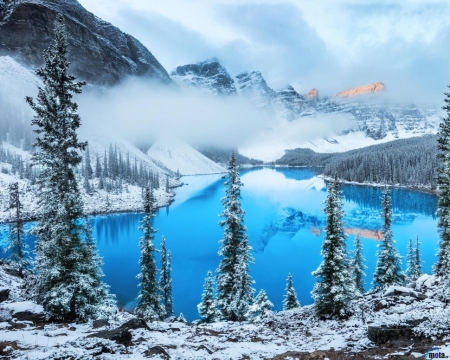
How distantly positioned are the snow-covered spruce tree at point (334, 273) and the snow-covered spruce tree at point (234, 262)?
7.59m

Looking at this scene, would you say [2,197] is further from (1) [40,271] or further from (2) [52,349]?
(2) [52,349]

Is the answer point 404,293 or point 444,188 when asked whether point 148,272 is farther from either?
point 444,188

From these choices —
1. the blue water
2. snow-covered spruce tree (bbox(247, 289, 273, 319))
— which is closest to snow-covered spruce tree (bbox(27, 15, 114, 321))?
snow-covered spruce tree (bbox(247, 289, 273, 319))

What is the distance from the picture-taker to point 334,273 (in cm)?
2075

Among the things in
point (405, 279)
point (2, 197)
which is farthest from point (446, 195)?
point (2, 197)

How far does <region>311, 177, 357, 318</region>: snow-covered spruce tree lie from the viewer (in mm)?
20625

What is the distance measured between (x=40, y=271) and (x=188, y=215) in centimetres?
9361

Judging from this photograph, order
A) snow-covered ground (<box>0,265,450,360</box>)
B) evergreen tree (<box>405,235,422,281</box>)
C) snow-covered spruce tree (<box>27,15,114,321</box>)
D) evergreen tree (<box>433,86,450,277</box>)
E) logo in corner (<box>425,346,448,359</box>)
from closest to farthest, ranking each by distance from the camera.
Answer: logo in corner (<box>425,346,448,359</box>) → snow-covered ground (<box>0,265,450,360</box>) → snow-covered spruce tree (<box>27,15,114,321</box>) → evergreen tree (<box>433,86,450,277</box>) → evergreen tree (<box>405,235,422,281</box>)

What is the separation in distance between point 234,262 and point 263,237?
53.1m

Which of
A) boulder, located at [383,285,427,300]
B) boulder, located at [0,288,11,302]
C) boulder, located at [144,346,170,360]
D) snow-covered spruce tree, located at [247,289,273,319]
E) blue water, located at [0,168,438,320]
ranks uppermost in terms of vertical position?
boulder, located at [144,346,170,360]

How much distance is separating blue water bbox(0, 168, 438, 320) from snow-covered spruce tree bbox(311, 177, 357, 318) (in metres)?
24.5

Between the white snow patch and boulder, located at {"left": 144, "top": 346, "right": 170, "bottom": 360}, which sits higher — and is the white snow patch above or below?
below

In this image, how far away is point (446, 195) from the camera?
29375mm

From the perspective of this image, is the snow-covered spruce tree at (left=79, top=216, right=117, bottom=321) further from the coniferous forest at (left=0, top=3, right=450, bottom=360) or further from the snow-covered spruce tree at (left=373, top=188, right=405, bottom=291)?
the snow-covered spruce tree at (left=373, top=188, right=405, bottom=291)
